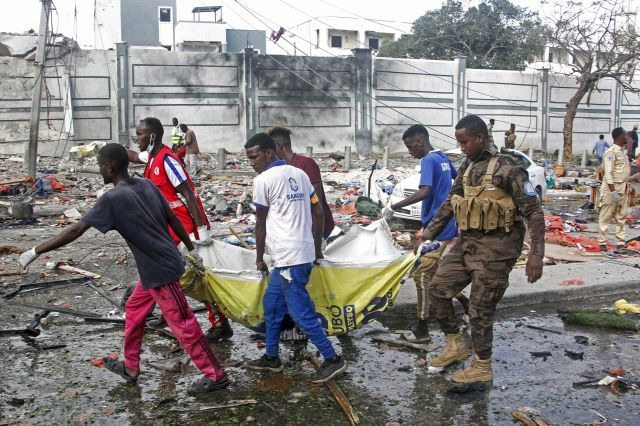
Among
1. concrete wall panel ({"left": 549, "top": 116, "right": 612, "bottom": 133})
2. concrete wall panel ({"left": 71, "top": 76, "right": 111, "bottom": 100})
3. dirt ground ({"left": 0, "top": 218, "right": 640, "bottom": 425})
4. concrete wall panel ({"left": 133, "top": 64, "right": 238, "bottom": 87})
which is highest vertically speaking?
concrete wall panel ({"left": 133, "top": 64, "right": 238, "bottom": 87})

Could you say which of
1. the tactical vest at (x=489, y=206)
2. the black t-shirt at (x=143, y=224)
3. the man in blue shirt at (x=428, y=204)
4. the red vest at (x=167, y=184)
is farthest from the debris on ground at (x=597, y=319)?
the black t-shirt at (x=143, y=224)

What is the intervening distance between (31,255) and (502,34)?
39310mm

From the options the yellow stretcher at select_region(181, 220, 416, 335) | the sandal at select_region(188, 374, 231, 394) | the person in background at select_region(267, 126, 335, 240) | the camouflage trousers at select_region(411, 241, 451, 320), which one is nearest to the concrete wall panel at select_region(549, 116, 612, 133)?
the camouflage trousers at select_region(411, 241, 451, 320)

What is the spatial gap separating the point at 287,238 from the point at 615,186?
7276 mm

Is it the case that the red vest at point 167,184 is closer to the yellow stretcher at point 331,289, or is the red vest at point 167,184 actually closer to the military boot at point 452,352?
the yellow stretcher at point 331,289

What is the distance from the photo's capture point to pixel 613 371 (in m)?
4.99

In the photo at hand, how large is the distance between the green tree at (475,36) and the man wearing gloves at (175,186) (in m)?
33.8

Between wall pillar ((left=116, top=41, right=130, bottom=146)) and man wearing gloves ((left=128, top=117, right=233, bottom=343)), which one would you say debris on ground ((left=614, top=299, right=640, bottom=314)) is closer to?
man wearing gloves ((left=128, top=117, right=233, bottom=343))

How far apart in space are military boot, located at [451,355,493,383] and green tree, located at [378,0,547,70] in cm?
3424

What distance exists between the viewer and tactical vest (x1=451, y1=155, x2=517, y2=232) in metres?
4.41

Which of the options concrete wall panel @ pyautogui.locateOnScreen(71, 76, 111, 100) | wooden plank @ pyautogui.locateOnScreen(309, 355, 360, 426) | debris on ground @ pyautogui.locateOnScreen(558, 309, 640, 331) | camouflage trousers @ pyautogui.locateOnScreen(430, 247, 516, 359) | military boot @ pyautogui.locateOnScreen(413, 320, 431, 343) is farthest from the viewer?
concrete wall panel @ pyautogui.locateOnScreen(71, 76, 111, 100)

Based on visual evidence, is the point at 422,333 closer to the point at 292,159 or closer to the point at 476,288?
the point at 476,288

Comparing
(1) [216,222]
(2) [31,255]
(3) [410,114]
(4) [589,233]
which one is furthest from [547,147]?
(2) [31,255]

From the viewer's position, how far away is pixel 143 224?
421 cm
